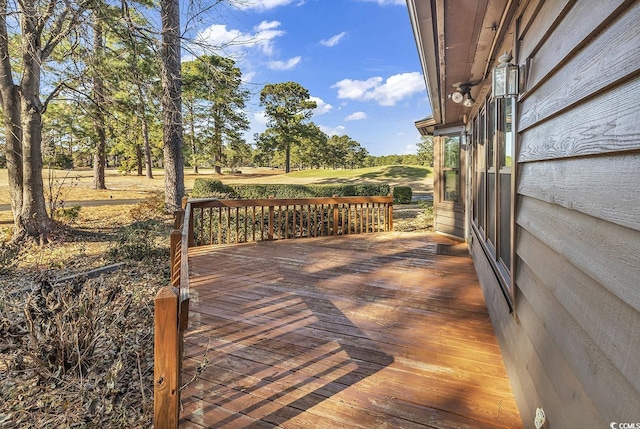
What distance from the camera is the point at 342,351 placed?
7.68 feet

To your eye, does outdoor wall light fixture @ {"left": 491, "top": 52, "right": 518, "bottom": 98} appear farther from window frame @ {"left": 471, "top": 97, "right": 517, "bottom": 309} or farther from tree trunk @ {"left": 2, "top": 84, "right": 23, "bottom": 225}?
tree trunk @ {"left": 2, "top": 84, "right": 23, "bottom": 225}

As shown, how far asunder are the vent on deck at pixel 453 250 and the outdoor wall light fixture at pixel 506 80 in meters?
3.48

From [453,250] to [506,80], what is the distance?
12.6 ft

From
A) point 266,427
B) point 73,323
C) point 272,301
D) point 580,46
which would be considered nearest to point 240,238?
point 272,301

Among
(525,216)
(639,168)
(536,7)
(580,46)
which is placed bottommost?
(525,216)

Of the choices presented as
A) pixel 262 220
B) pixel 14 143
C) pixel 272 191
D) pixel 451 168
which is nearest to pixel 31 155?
pixel 14 143

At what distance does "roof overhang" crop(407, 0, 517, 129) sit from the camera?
2115 millimetres

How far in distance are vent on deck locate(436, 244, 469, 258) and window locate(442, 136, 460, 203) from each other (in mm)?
1111

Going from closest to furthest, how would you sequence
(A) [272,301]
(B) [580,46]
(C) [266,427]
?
(B) [580,46] → (C) [266,427] → (A) [272,301]

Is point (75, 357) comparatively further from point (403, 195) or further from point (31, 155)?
point (403, 195)

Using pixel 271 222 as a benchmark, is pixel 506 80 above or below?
above

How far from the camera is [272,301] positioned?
3.24 m

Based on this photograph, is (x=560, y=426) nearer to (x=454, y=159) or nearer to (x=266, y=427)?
(x=266, y=427)

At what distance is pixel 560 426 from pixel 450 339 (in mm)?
1392
